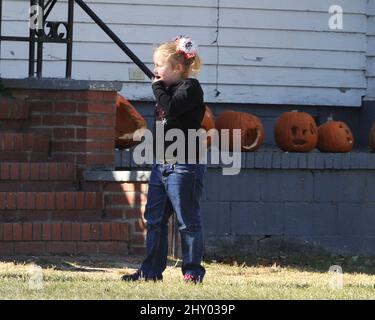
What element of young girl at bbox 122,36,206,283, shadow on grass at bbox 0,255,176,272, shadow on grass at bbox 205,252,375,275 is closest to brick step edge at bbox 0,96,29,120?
shadow on grass at bbox 0,255,176,272

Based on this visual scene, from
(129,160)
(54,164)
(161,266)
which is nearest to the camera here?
(161,266)

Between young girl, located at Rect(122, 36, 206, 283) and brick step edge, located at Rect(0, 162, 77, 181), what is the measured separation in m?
1.77

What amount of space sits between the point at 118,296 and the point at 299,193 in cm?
401

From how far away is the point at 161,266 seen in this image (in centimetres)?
728

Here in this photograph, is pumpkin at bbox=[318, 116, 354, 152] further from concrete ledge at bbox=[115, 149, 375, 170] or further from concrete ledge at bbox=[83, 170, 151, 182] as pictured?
concrete ledge at bbox=[83, 170, 151, 182]

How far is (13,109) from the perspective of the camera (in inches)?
355

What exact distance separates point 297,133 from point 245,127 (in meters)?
0.54

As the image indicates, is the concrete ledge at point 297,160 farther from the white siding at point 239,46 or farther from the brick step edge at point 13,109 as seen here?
the white siding at point 239,46

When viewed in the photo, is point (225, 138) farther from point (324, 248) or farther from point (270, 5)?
point (270, 5)

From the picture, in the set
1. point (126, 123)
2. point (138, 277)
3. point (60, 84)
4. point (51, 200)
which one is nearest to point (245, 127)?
point (126, 123)

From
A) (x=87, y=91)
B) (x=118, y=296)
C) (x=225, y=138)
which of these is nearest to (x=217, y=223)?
(x=225, y=138)

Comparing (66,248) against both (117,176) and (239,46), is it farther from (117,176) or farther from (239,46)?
(239,46)

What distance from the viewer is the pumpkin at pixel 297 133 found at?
34.3ft

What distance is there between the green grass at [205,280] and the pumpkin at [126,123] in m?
1.28
